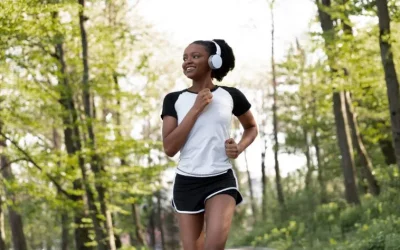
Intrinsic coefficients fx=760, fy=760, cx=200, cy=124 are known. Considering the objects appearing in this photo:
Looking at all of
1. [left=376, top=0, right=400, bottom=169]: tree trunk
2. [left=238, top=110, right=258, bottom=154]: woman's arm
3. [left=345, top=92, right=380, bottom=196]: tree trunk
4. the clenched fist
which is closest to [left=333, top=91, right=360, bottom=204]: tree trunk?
[left=345, top=92, right=380, bottom=196]: tree trunk

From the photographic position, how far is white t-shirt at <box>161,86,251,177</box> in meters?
4.02

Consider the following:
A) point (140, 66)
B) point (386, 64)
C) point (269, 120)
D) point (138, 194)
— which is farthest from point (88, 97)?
point (269, 120)

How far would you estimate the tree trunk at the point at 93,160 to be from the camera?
640 inches

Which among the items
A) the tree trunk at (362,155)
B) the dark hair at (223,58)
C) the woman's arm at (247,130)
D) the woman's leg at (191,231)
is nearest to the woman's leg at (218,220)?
the woman's leg at (191,231)

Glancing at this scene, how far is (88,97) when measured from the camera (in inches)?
667

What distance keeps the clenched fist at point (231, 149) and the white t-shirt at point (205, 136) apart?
0.04 meters

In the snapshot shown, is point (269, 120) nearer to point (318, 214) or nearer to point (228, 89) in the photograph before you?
point (318, 214)

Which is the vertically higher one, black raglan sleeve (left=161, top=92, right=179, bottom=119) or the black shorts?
black raglan sleeve (left=161, top=92, right=179, bottom=119)

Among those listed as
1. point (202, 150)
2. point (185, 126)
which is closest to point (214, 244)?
point (202, 150)

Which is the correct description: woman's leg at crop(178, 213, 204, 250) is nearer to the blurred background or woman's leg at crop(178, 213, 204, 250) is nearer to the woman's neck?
the woman's neck

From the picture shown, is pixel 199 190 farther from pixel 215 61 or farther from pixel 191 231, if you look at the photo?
pixel 215 61

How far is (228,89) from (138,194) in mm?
15933

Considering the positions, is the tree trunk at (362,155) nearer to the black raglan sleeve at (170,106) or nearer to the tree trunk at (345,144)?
the tree trunk at (345,144)

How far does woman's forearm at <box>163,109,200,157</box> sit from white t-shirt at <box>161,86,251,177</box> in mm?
66
